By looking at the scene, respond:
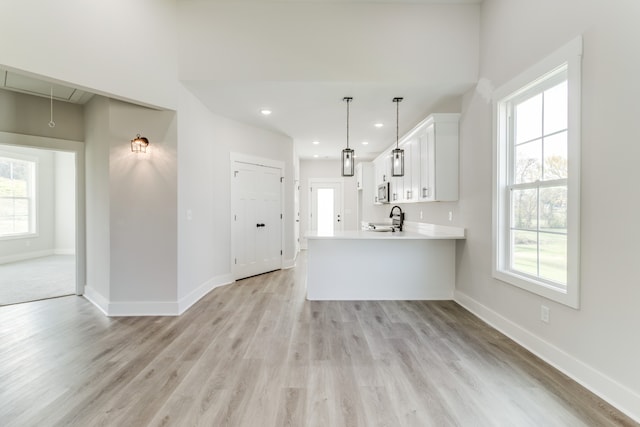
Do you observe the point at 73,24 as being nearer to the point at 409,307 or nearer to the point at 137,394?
the point at 137,394

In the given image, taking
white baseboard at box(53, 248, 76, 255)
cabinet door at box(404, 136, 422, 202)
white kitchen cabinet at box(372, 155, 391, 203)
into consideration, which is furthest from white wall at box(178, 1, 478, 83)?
white baseboard at box(53, 248, 76, 255)

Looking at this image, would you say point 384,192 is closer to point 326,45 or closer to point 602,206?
point 326,45

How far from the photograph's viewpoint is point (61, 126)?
12.8 feet

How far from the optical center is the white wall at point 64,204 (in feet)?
24.3

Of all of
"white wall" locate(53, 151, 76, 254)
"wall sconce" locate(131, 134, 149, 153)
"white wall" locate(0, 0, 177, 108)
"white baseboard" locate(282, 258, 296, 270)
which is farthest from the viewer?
"white wall" locate(53, 151, 76, 254)

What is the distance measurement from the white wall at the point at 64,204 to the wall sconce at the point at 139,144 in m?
5.89

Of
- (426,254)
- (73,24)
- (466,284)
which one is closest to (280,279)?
(426,254)

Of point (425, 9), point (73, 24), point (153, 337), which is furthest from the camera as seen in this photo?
point (425, 9)

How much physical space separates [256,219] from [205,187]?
131cm

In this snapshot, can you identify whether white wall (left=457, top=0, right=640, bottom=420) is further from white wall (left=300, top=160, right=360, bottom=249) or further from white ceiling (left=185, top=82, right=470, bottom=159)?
white wall (left=300, top=160, right=360, bottom=249)

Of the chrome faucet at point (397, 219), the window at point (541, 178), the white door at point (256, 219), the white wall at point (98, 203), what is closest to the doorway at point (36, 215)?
the white wall at point (98, 203)

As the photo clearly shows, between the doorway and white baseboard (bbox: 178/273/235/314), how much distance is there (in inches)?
109

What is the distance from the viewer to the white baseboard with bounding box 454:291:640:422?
5.58ft

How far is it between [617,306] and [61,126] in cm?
596
